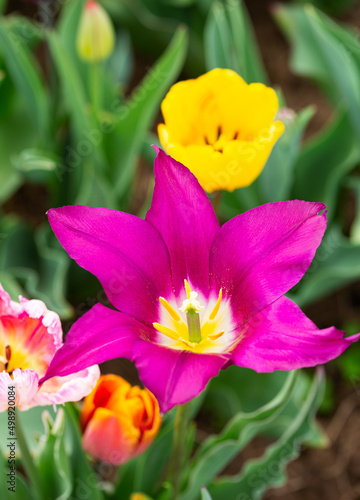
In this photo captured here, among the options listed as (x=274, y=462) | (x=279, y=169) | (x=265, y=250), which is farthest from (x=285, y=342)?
(x=279, y=169)

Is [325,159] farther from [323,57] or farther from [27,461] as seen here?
[27,461]

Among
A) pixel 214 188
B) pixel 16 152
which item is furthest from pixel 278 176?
pixel 16 152

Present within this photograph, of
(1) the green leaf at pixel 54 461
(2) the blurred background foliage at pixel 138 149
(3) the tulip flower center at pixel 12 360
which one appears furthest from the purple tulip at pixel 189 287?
(2) the blurred background foliage at pixel 138 149

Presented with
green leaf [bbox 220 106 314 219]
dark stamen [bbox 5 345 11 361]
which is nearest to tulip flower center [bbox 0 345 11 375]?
dark stamen [bbox 5 345 11 361]

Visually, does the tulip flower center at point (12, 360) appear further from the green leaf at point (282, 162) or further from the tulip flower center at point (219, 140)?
the green leaf at point (282, 162)

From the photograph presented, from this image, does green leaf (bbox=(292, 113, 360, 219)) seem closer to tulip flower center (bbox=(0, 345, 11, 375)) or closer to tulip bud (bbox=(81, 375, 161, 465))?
tulip bud (bbox=(81, 375, 161, 465))

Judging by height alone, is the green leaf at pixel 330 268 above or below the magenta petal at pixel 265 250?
below

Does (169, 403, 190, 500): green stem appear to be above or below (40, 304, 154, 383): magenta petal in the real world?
below
